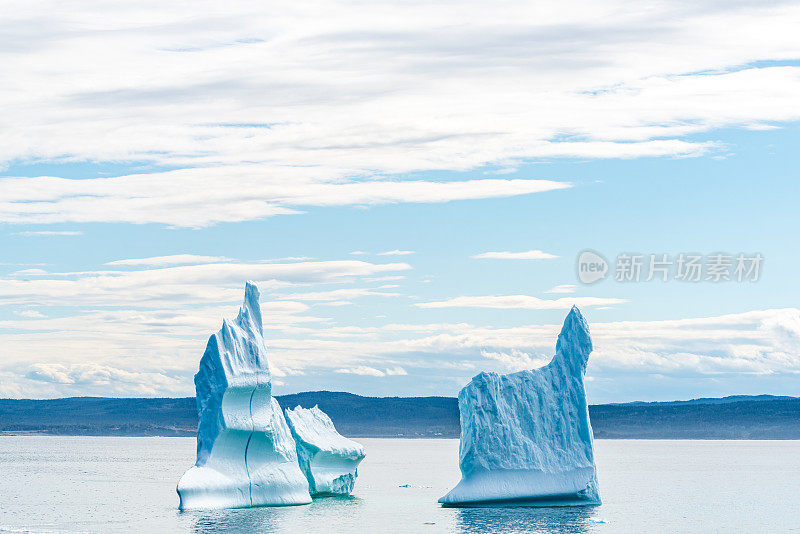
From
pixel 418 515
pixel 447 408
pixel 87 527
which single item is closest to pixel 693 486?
pixel 418 515

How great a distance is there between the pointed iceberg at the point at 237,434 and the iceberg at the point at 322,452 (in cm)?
272

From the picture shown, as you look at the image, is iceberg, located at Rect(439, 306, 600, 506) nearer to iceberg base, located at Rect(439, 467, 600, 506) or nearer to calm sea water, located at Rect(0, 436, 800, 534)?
iceberg base, located at Rect(439, 467, 600, 506)

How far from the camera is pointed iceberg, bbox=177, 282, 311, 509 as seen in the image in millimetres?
35969

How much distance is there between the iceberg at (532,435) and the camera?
3706 cm

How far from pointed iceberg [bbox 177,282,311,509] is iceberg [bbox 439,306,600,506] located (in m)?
6.06

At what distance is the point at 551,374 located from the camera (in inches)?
1539

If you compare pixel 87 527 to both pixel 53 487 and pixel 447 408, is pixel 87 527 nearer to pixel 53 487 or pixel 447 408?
pixel 53 487

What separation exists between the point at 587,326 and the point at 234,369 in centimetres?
1234

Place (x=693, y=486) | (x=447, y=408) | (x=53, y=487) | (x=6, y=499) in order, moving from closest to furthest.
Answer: (x=6, y=499), (x=53, y=487), (x=693, y=486), (x=447, y=408)

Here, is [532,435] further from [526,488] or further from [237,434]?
[237,434]

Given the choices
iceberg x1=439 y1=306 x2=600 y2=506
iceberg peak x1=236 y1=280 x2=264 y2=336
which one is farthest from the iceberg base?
iceberg peak x1=236 y1=280 x2=264 y2=336

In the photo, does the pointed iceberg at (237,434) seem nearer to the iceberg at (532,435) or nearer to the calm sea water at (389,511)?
the calm sea water at (389,511)

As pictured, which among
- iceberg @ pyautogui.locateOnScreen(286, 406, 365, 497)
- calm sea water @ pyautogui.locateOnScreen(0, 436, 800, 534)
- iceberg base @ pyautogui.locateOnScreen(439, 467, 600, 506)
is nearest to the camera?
calm sea water @ pyautogui.locateOnScreen(0, 436, 800, 534)

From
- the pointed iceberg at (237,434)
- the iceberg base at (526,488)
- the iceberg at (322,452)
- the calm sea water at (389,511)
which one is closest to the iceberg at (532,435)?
the iceberg base at (526,488)
